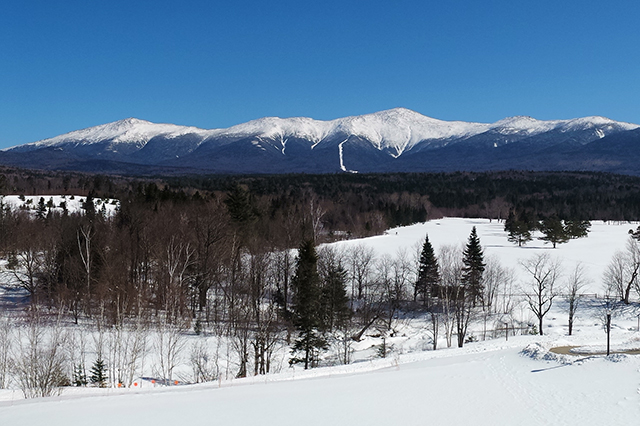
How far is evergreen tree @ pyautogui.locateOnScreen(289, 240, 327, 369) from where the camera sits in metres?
31.6

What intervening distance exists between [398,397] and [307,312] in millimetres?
13321

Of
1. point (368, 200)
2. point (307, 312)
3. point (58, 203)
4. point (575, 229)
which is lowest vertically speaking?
point (307, 312)

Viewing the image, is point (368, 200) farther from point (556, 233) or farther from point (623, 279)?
point (623, 279)

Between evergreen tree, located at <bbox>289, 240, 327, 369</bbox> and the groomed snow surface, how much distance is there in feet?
15.4

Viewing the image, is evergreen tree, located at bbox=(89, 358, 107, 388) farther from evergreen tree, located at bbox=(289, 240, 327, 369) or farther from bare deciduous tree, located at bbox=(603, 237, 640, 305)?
bare deciduous tree, located at bbox=(603, 237, 640, 305)

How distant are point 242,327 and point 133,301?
12544mm

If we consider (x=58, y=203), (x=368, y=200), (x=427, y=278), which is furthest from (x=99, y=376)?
(x=368, y=200)

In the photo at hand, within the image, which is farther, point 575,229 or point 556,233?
point 575,229

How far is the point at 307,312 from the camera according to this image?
1280 inches

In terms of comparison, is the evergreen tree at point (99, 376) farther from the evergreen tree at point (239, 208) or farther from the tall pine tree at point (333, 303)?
the evergreen tree at point (239, 208)

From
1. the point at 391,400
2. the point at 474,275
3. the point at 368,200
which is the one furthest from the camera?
the point at 368,200

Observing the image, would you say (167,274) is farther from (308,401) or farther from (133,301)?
(308,401)

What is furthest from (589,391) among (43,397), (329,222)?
(329,222)

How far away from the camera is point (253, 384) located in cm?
2223
